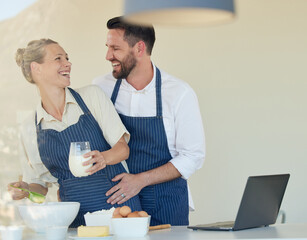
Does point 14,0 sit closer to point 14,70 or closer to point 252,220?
point 14,70

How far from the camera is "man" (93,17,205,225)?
2875mm

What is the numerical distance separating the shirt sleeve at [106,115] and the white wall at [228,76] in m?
1.37

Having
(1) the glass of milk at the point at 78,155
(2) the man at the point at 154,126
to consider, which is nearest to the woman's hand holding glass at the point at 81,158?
(1) the glass of milk at the point at 78,155

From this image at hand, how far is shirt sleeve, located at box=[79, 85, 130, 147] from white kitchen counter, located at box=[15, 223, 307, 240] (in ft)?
1.87

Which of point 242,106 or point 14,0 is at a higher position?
point 14,0

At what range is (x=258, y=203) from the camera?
221 centimetres

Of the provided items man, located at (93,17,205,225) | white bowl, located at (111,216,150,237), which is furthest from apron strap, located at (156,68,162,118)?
white bowl, located at (111,216,150,237)

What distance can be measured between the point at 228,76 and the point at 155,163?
131 cm

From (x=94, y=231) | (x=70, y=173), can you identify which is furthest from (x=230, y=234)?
(x=70, y=173)

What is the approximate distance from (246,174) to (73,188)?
1.65 meters

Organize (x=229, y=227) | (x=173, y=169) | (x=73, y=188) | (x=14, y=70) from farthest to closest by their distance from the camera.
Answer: (x=14, y=70) < (x=173, y=169) < (x=73, y=188) < (x=229, y=227)

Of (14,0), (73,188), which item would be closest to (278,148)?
(73,188)

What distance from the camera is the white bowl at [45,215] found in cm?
222

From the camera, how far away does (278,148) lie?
3.95 meters
